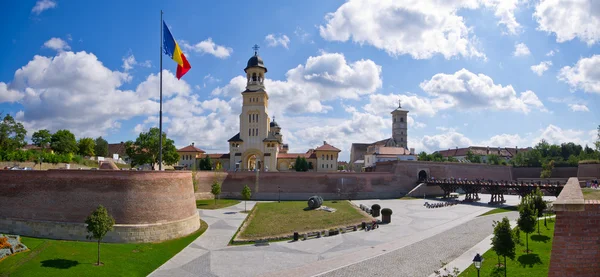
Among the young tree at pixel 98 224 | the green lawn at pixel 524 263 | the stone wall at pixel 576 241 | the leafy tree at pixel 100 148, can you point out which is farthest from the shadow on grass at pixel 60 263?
the leafy tree at pixel 100 148

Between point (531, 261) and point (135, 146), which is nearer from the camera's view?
point (531, 261)

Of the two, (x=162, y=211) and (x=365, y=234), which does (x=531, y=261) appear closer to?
(x=365, y=234)

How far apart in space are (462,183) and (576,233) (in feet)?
135

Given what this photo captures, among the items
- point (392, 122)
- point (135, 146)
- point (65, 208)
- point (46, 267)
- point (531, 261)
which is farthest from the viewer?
point (392, 122)

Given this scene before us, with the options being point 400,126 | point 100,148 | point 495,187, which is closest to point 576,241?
point 495,187

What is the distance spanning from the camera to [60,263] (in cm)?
1856

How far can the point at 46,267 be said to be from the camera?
17984 mm

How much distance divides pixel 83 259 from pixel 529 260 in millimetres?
20679

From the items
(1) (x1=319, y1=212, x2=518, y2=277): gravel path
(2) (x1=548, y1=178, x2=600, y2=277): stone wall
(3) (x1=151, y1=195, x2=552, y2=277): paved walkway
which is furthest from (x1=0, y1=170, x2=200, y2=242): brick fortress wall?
(2) (x1=548, y1=178, x2=600, y2=277): stone wall

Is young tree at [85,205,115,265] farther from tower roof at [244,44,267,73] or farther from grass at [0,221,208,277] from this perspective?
tower roof at [244,44,267,73]

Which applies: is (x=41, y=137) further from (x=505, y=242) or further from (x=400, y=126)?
(x=400, y=126)

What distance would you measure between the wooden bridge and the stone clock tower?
41658 mm

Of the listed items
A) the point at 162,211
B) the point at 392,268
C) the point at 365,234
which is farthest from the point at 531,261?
the point at 162,211

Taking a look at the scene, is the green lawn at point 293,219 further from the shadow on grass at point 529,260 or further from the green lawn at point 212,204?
the shadow on grass at point 529,260
